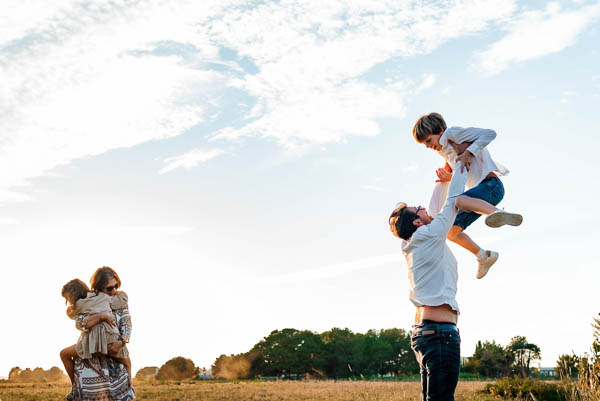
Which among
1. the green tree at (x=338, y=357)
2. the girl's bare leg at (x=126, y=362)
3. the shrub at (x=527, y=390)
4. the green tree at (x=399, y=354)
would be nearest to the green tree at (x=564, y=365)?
the girl's bare leg at (x=126, y=362)

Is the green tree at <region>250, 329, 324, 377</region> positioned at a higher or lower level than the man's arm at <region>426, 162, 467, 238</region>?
lower

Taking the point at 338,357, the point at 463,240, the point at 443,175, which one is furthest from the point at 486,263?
the point at 338,357

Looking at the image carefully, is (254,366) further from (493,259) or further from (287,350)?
(493,259)

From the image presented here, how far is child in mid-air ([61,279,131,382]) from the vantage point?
6176 millimetres

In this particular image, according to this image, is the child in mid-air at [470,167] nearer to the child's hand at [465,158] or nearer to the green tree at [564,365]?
the child's hand at [465,158]

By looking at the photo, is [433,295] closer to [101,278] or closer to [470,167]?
[470,167]

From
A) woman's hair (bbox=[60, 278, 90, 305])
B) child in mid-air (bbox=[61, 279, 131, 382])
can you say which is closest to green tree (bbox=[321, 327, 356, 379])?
child in mid-air (bbox=[61, 279, 131, 382])

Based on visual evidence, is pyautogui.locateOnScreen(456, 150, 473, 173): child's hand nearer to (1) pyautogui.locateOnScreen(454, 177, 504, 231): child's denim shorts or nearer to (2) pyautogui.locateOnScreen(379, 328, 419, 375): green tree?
(1) pyautogui.locateOnScreen(454, 177, 504, 231): child's denim shorts

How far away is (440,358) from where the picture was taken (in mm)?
3494

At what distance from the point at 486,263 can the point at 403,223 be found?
195 cm

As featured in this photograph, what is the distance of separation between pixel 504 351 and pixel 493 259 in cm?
5534

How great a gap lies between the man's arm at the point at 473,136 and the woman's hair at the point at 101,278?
3.98 metres

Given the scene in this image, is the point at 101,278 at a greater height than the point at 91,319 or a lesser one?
greater

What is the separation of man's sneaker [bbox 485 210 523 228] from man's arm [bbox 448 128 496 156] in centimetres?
64
